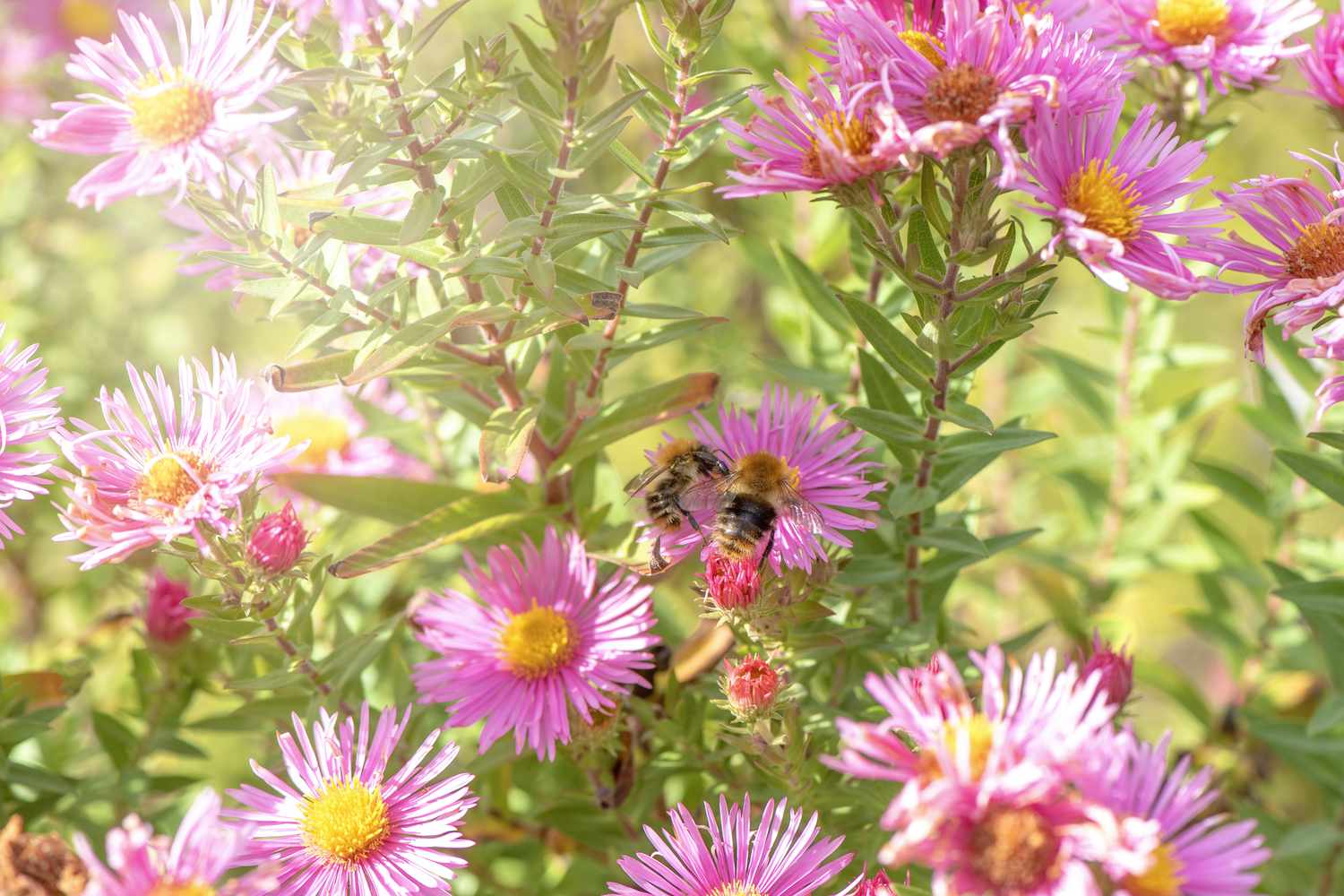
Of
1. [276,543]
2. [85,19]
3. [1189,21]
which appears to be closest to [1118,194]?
[1189,21]

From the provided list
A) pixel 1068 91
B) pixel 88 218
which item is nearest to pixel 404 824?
pixel 1068 91

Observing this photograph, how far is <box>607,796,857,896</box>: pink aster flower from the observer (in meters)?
0.75

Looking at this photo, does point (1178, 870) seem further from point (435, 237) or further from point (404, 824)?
point (435, 237)

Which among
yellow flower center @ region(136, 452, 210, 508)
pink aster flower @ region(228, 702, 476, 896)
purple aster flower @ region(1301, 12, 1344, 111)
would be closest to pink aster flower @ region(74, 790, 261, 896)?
pink aster flower @ region(228, 702, 476, 896)

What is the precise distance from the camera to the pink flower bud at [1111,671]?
800 mm

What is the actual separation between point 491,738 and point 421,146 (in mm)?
434

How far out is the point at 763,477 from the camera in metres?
0.93

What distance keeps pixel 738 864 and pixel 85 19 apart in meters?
1.82

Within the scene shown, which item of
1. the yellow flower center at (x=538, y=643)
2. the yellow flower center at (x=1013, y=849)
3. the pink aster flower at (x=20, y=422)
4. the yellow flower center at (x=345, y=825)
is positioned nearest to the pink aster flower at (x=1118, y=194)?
the yellow flower center at (x=1013, y=849)

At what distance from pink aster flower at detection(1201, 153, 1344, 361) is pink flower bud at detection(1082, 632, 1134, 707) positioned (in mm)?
237

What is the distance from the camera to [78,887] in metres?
0.64

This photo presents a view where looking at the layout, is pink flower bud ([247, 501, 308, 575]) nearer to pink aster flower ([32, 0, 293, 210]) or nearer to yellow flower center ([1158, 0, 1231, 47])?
pink aster flower ([32, 0, 293, 210])

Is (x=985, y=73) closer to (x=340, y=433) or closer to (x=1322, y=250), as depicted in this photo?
(x=1322, y=250)

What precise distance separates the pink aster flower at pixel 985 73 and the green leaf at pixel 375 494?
51cm
